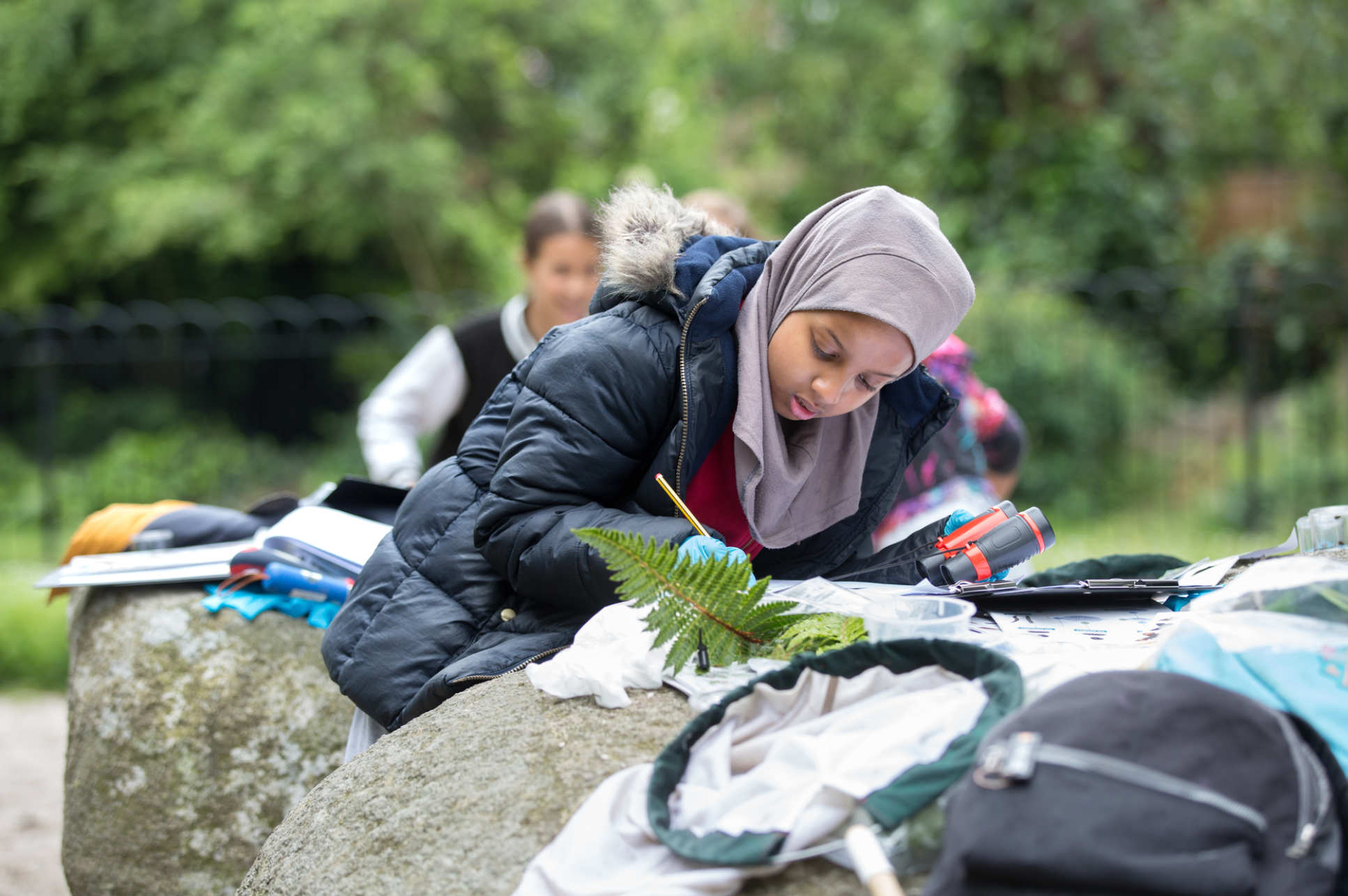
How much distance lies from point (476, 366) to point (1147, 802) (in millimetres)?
3127

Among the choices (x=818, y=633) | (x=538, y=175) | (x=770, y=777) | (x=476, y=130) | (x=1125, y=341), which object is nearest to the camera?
(x=770, y=777)

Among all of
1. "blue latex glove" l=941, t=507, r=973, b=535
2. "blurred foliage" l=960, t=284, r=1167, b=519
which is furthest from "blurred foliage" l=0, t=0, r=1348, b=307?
"blue latex glove" l=941, t=507, r=973, b=535

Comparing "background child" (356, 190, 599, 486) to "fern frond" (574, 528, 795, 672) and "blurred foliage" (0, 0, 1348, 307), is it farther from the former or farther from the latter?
"blurred foliage" (0, 0, 1348, 307)

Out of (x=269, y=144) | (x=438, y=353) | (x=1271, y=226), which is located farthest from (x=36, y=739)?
(x=1271, y=226)

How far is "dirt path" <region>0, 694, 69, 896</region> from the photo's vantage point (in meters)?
4.12

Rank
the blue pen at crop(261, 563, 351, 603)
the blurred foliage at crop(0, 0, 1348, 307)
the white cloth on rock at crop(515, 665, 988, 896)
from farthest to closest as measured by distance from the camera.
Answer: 1. the blurred foliage at crop(0, 0, 1348, 307)
2. the blue pen at crop(261, 563, 351, 603)
3. the white cloth on rock at crop(515, 665, 988, 896)

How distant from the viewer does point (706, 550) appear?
1938 mm

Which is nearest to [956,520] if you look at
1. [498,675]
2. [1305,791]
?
[498,675]

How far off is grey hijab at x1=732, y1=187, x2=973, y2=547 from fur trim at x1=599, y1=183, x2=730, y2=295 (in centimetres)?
18

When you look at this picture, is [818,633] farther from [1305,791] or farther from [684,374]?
[1305,791]

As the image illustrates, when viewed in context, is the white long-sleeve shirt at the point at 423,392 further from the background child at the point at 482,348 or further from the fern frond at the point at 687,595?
the fern frond at the point at 687,595

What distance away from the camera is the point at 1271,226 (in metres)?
12.2

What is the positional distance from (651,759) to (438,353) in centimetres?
264

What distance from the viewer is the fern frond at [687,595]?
1773mm
